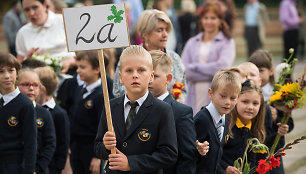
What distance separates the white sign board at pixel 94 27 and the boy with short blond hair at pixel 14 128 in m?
1.24

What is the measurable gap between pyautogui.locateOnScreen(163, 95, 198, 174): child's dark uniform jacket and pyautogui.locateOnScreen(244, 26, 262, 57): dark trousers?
12.7 meters

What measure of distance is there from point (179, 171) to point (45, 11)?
3.50 metres

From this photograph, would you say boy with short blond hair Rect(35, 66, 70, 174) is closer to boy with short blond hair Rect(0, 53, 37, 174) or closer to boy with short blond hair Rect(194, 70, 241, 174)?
boy with short blond hair Rect(0, 53, 37, 174)

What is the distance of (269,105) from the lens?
18.9ft

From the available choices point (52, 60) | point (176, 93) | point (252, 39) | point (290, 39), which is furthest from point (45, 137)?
point (252, 39)

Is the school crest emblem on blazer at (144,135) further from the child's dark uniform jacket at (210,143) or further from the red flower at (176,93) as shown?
the red flower at (176,93)

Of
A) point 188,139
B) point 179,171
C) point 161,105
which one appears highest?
point 161,105

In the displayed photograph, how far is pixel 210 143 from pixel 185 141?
26 centimetres

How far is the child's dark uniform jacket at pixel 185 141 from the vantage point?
13.2 ft

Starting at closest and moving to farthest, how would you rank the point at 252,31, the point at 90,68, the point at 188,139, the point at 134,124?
the point at 134,124, the point at 188,139, the point at 90,68, the point at 252,31

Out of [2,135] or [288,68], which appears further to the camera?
[288,68]

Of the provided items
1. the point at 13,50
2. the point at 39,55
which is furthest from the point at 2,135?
the point at 13,50

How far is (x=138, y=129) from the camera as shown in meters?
3.65

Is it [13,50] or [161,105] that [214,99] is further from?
[13,50]
